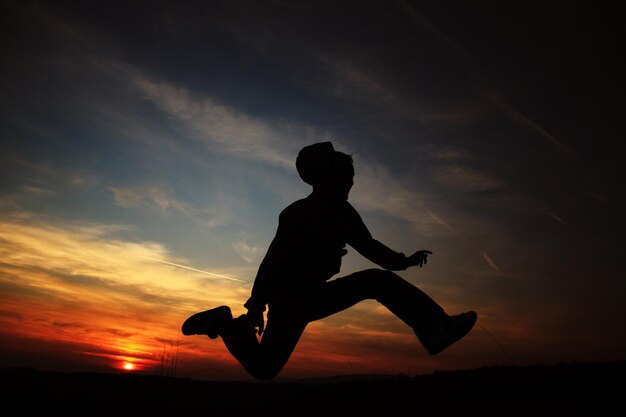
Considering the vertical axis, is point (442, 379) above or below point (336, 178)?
below

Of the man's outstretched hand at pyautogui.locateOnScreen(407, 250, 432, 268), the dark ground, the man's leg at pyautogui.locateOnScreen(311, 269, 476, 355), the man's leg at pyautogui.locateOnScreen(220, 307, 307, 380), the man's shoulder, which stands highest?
the man's shoulder

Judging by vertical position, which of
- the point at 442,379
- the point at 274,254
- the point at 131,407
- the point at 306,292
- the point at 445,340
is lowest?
the point at 131,407

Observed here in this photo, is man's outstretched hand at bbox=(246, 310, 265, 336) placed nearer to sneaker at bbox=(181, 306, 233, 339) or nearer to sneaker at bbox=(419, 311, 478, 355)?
sneaker at bbox=(181, 306, 233, 339)

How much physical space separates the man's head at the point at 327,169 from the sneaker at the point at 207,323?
157cm

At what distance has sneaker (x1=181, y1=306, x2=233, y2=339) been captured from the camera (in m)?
4.03

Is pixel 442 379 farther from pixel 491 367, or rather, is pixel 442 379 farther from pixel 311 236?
pixel 311 236

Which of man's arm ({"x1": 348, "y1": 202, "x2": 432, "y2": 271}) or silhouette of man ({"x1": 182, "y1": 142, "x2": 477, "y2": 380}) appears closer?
silhouette of man ({"x1": 182, "y1": 142, "x2": 477, "y2": 380})

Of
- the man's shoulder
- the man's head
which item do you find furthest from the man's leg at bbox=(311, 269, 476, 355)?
the man's head

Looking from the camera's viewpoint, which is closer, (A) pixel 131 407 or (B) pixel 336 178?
(B) pixel 336 178

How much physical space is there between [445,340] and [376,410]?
1810 mm

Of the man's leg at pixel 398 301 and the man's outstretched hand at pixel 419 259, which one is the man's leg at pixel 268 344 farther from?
the man's outstretched hand at pixel 419 259

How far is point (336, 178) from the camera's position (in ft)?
13.5

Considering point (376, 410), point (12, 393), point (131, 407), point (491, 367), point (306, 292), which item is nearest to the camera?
point (306, 292)

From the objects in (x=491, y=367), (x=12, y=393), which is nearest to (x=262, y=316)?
(x=12, y=393)
